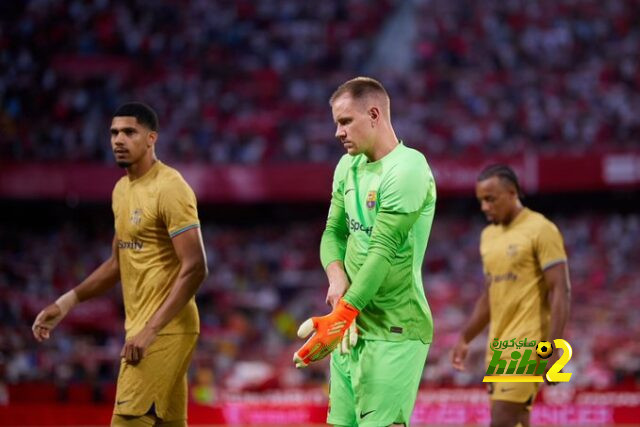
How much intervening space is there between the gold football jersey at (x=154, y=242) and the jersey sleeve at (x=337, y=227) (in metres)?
0.93

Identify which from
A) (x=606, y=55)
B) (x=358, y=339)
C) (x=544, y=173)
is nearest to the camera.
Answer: (x=358, y=339)

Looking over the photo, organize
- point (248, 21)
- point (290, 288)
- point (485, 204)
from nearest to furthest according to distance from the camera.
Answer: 1. point (485, 204)
2. point (290, 288)
3. point (248, 21)

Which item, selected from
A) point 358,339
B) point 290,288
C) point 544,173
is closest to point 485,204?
point 358,339

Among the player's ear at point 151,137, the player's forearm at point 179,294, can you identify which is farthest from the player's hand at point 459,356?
the player's ear at point 151,137

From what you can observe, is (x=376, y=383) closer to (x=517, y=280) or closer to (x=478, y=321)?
(x=517, y=280)

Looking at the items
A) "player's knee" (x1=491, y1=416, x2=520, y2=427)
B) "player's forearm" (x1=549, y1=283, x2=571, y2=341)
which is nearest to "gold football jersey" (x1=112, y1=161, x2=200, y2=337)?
"player's knee" (x1=491, y1=416, x2=520, y2=427)

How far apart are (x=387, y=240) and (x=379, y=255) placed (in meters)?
0.08

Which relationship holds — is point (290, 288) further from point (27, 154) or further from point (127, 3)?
point (127, 3)

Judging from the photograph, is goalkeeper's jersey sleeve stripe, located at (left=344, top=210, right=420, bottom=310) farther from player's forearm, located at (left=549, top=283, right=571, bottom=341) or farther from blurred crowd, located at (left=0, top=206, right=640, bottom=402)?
blurred crowd, located at (left=0, top=206, right=640, bottom=402)

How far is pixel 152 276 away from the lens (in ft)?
20.2

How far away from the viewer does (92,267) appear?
73.7 ft

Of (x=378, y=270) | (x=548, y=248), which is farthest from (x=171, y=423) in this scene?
(x=548, y=248)

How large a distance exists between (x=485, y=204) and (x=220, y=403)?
27.7ft

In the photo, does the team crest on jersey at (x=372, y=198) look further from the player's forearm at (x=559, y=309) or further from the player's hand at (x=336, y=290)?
the player's forearm at (x=559, y=309)
